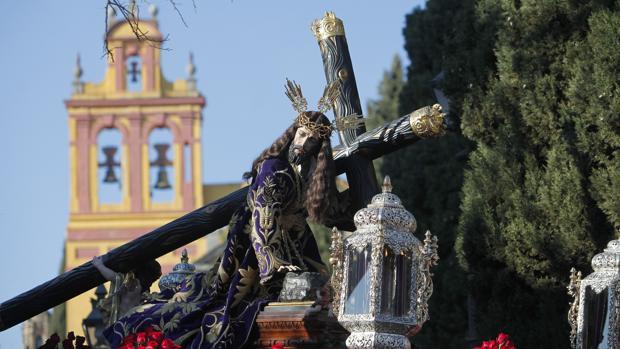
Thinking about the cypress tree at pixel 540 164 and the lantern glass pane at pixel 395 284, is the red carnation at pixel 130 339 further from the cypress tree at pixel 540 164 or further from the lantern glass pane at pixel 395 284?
the cypress tree at pixel 540 164

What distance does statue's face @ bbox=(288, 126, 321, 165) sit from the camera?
10.1m

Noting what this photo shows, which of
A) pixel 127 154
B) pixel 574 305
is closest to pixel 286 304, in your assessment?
pixel 574 305

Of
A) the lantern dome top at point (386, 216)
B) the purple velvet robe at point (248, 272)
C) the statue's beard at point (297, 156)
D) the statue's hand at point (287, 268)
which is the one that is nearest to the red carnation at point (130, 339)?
the purple velvet robe at point (248, 272)

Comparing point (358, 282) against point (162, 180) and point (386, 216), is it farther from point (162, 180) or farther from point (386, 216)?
point (162, 180)

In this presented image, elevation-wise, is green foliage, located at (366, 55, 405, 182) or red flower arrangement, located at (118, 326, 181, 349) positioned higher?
green foliage, located at (366, 55, 405, 182)

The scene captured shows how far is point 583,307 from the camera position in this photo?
9562 mm

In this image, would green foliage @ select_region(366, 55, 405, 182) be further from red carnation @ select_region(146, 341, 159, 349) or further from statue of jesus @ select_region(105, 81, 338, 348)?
red carnation @ select_region(146, 341, 159, 349)

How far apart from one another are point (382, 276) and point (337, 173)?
2.67 m

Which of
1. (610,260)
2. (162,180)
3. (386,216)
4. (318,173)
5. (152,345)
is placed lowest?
(152,345)

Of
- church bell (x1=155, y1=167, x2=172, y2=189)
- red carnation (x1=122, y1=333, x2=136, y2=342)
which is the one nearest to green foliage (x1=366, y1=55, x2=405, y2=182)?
red carnation (x1=122, y1=333, x2=136, y2=342)

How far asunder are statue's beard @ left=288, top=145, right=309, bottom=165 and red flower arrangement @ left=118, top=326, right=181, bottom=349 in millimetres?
1488

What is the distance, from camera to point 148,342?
356 inches

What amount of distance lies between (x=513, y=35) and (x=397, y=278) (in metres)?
5.96

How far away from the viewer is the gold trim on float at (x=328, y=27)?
11789 millimetres
